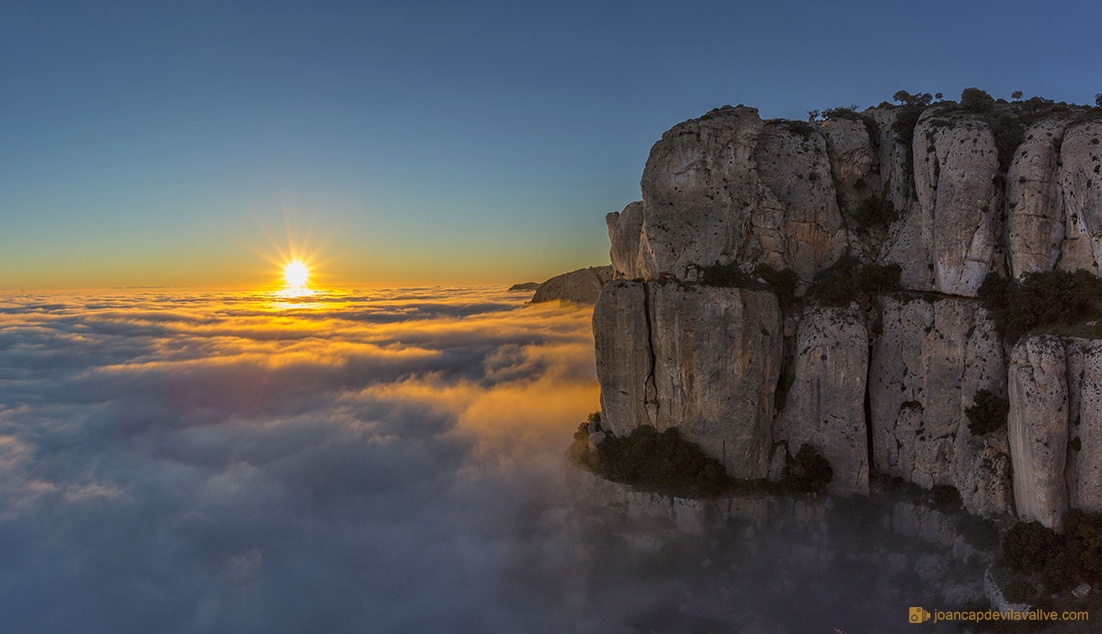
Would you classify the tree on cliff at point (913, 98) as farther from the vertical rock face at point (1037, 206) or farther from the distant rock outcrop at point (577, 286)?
the distant rock outcrop at point (577, 286)

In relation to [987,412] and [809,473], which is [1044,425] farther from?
[809,473]

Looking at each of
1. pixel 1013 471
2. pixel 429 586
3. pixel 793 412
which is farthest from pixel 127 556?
pixel 1013 471

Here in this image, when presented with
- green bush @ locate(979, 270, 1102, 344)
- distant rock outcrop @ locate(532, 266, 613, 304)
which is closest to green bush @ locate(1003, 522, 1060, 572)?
green bush @ locate(979, 270, 1102, 344)

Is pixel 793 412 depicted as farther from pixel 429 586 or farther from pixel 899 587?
pixel 429 586

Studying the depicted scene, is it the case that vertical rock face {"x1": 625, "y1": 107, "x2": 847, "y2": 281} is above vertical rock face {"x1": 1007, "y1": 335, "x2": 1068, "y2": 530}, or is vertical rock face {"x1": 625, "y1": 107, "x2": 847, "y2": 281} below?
above

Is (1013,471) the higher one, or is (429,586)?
(1013,471)

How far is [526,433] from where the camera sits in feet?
210

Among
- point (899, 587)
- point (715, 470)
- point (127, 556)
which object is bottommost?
point (127, 556)

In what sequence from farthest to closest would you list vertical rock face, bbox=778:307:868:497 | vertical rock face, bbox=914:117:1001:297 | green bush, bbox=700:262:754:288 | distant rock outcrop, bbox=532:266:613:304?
distant rock outcrop, bbox=532:266:613:304 < green bush, bbox=700:262:754:288 < vertical rock face, bbox=778:307:868:497 < vertical rock face, bbox=914:117:1001:297

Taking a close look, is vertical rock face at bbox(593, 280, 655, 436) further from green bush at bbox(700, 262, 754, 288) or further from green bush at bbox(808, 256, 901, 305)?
A: green bush at bbox(808, 256, 901, 305)

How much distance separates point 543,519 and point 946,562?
82.8 ft

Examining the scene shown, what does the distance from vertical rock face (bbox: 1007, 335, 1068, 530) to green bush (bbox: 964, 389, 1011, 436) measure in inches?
84.3

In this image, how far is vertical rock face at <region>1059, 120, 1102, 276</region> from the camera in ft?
73.5

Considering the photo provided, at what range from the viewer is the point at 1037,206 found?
2452 centimetres
